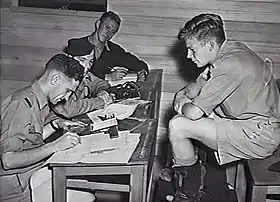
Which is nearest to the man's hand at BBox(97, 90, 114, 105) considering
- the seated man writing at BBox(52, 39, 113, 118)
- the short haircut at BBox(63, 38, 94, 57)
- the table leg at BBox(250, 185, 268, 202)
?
the seated man writing at BBox(52, 39, 113, 118)

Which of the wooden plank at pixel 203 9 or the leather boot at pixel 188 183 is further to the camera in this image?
the wooden plank at pixel 203 9

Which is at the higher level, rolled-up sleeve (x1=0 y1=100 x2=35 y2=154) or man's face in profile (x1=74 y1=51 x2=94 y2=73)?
man's face in profile (x1=74 y1=51 x2=94 y2=73)

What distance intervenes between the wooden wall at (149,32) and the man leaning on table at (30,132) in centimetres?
41

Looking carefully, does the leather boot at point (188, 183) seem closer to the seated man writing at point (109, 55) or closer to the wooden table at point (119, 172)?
the wooden table at point (119, 172)

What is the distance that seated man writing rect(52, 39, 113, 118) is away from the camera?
103 centimetres

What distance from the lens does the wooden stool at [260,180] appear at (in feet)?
2.91

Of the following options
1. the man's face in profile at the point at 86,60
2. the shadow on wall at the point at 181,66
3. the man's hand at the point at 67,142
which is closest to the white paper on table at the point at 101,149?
the man's hand at the point at 67,142

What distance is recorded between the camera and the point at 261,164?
0.96 metres

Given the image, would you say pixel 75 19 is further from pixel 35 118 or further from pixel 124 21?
pixel 35 118

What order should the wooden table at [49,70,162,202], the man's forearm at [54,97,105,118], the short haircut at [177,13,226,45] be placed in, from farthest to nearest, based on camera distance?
the man's forearm at [54,97,105,118], the short haircut at [177,13,226,45], the wooden table at [49,70,162,202]

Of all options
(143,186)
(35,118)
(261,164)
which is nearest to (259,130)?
(261,164)

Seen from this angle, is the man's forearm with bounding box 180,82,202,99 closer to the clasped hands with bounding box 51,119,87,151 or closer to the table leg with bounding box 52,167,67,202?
the clasped hands with bounding box 51,119,87,151

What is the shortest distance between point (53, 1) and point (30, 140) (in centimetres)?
48

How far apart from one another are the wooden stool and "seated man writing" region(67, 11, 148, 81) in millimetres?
407
